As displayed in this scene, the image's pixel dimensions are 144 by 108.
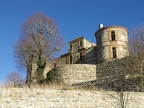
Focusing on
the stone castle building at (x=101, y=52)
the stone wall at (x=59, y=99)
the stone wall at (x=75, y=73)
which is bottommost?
the stone wall at (x=59, y=99)

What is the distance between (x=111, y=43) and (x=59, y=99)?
1810cm

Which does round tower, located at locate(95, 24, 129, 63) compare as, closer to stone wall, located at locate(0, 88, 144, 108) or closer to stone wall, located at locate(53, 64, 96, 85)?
stone wall, located at locate(53, 64, 96, 85)

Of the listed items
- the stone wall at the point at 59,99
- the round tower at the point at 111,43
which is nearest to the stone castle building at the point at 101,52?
the round tower at the point at 111,43

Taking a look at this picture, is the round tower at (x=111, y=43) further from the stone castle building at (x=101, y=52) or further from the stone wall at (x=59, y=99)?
the stone wall at (x=59, y=99)

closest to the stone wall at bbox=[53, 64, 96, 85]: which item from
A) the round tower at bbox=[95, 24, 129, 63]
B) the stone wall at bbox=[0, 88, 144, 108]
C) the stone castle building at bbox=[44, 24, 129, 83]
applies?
the stone castle building at bbox=[44, 24, 129, 83]

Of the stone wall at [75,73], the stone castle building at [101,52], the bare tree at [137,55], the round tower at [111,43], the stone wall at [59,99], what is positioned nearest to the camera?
the stone wall at [59,99]

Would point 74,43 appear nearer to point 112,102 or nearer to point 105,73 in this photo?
point 105,73

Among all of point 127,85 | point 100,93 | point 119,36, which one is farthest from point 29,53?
point 100,93

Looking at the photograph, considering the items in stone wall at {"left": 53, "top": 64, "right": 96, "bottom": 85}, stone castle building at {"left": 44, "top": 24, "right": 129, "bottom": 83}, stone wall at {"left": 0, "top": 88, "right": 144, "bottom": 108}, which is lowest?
stone wall at {"left": 0, "top": 88, "right": 144, "bottom": 108}

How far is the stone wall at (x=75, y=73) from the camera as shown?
22656 mm

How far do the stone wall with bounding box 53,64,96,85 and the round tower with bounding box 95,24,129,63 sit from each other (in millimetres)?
3417

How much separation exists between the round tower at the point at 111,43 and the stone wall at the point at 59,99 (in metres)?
14.9

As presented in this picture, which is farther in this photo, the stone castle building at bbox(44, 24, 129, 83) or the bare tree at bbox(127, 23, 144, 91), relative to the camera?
the stone castle building at bbox(44, 24, 129, 83)

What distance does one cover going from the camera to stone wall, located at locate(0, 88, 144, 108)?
8.41m
